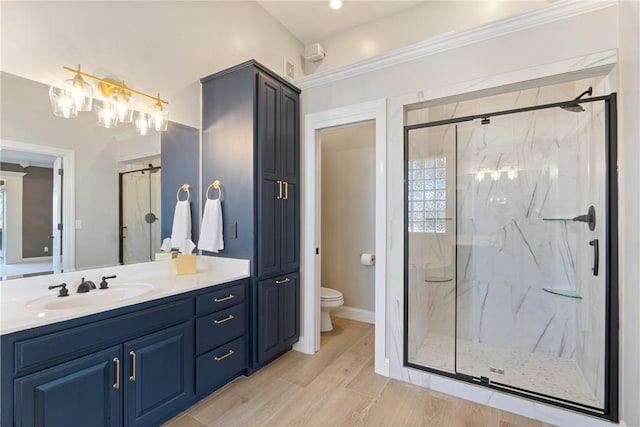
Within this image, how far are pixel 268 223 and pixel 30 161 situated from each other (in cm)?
148

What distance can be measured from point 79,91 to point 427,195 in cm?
254

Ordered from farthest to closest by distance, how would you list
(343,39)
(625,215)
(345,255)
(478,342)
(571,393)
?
(345,255), (343,39), (478,342), (571,393), (625,215)

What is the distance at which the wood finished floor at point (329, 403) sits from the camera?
5.97ft

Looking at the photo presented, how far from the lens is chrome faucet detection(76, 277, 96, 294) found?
1.74 metres

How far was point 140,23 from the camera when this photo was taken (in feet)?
6.89

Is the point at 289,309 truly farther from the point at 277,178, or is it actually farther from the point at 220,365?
the point at 277,178

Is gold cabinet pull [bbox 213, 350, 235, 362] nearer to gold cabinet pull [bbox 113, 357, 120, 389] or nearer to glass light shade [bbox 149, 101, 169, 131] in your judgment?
gold cabinet pull [bbox 113, 357, 120, 389]

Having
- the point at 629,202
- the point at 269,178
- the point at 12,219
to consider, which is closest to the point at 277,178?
the point at 269,178

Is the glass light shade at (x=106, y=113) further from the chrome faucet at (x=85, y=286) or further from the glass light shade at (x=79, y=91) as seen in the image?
the chrome faucet at (x=85, y=286)

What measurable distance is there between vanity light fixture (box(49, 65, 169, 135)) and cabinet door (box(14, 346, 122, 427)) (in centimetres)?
140

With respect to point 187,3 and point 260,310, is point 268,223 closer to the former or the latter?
point 260,310

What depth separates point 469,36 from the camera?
204cm

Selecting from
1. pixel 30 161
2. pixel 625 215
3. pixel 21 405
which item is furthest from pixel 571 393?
pixel 30 161

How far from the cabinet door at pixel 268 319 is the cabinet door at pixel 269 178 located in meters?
0.12
